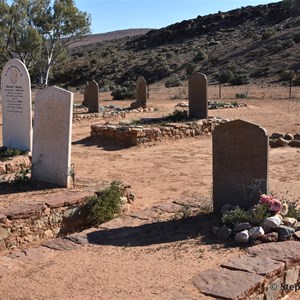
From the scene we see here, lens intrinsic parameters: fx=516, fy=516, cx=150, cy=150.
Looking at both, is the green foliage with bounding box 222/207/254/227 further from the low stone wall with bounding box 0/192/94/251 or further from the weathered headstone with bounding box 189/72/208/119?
the weathered headstone with bounding box 189/72/208/119

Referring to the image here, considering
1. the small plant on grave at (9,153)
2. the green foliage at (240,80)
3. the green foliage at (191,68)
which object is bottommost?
the small plant on grave at (9,153)

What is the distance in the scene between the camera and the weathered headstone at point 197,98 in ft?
56.0

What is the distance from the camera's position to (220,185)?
22.7 ft

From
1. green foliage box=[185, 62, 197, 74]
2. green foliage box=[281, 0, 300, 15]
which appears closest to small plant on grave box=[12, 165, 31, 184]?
green foliage box=[185, 62, 197, 74]

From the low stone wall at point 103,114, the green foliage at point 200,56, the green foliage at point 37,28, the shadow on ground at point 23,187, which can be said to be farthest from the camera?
the green foliage at point 200,56

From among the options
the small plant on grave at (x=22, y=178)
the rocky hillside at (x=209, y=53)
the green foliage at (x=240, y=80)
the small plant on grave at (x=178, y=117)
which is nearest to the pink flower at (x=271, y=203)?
the small plant on grave at (x=22, y=178)

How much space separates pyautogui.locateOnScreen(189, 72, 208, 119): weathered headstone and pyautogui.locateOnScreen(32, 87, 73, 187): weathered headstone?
29.2 ft

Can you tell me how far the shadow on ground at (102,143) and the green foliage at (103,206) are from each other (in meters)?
6.96

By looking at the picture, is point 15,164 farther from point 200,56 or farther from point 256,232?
point 200,56

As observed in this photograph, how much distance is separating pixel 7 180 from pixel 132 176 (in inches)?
108

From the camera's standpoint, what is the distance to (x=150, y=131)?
1502 centimetres

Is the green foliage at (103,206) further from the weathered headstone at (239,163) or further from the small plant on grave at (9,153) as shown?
the small plant on grave at (9,153)

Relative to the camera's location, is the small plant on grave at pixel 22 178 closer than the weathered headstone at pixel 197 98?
Yes

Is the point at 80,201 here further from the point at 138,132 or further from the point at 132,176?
the point at 138,132
